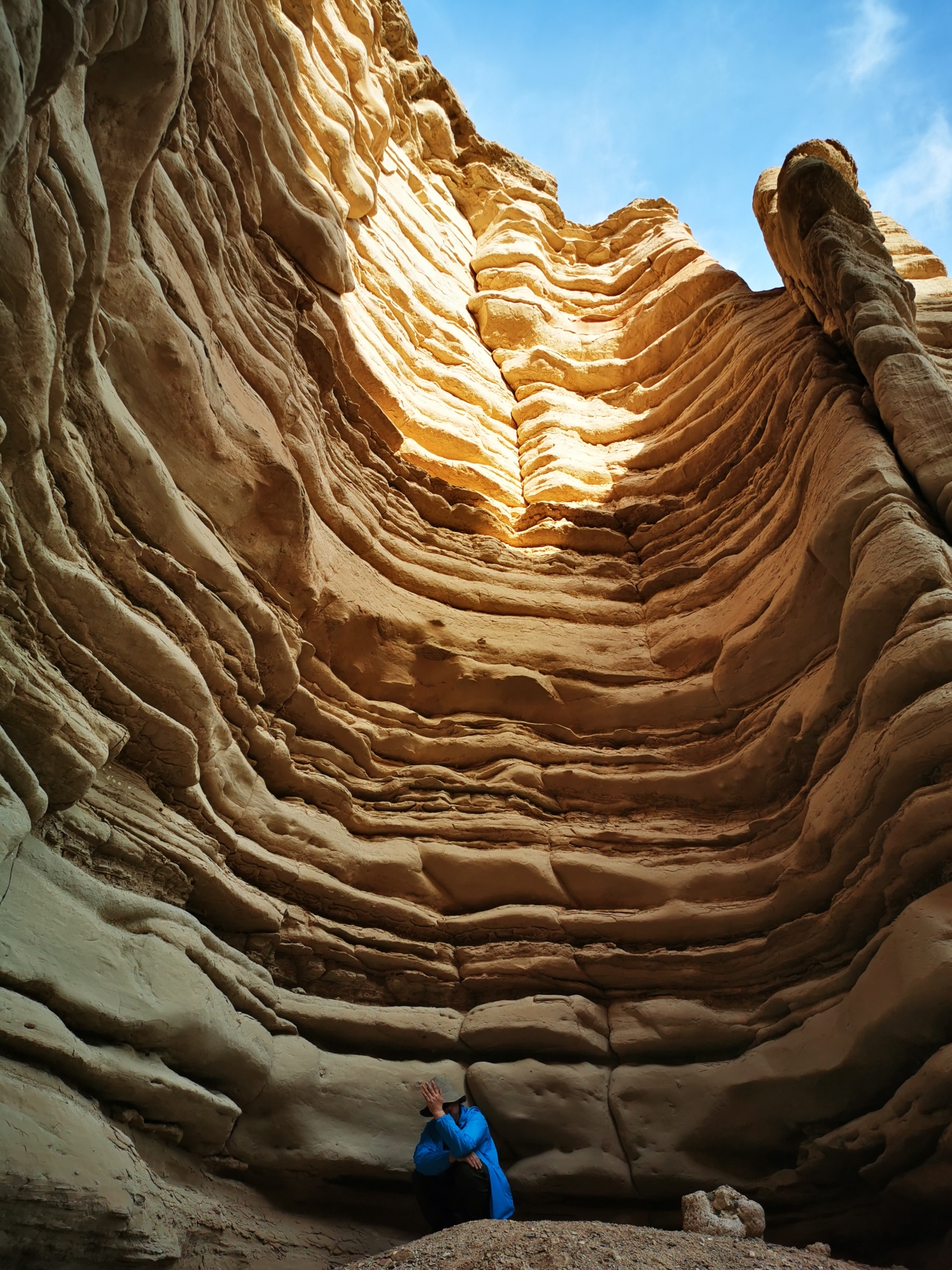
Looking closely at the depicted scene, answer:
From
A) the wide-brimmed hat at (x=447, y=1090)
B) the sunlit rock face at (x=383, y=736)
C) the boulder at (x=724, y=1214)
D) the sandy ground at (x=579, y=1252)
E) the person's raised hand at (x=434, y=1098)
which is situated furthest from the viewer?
the wide-brimmed hat at (x=447, y=1090)

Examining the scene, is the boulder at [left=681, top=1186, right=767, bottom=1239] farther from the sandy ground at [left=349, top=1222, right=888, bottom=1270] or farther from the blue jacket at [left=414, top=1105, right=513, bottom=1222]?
the blue jacket at [left=414, top=1105, right=513, bottom=1222]

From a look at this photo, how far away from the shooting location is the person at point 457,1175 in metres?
4.29

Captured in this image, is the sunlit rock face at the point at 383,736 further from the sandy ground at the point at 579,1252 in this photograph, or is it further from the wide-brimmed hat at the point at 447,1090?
the sandy ground at the point at 579,1252

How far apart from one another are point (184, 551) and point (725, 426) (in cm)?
583

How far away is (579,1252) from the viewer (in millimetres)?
3531

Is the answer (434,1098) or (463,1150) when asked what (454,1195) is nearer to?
(463,1150)

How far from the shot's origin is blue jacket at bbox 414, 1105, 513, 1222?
433 centimetres

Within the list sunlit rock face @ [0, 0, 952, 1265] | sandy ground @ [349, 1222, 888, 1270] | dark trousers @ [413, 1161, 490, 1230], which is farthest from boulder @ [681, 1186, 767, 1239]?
dark trousers @ [413, 1161, 490, 1230]

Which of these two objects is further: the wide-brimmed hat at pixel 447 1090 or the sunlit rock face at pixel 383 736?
the wide-brimmed hat at pixel 447 1090

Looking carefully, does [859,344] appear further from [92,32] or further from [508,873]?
[92,32]

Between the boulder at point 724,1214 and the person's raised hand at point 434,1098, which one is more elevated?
the person's raised hand at point 434,1098

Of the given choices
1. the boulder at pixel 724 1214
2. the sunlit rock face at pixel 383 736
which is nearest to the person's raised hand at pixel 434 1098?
the sunlit rock face at pixel 383 736

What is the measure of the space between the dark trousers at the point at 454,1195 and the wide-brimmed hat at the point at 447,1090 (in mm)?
371

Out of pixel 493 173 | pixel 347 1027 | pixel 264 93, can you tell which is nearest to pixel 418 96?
pixel 493 173
